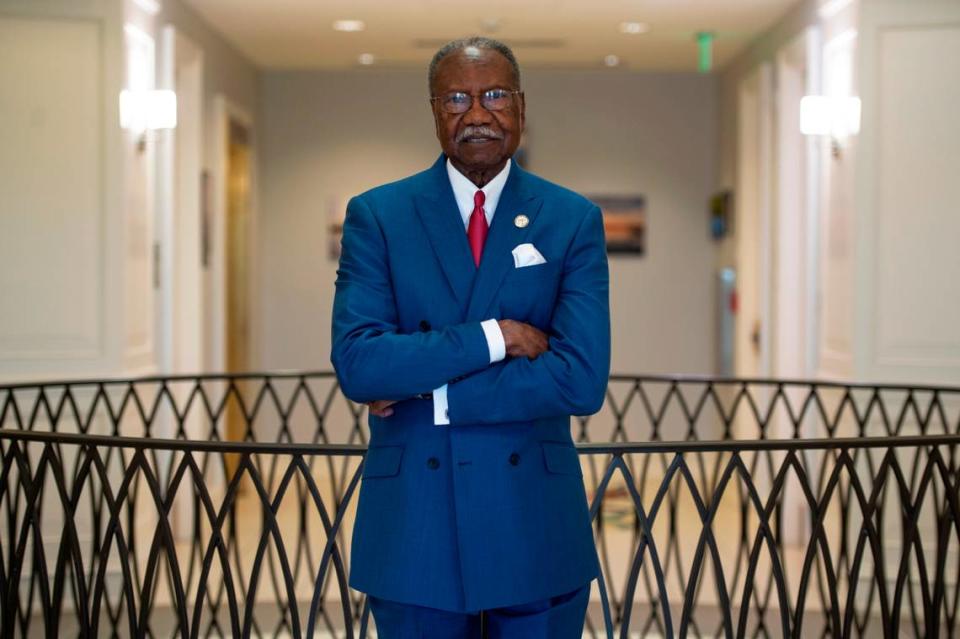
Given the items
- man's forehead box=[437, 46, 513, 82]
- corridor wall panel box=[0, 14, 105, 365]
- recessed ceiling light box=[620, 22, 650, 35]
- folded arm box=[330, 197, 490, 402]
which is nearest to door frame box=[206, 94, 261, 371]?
Result: corridor wall panel box=[0, 14, 105, 365]

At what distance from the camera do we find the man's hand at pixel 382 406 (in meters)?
2.06

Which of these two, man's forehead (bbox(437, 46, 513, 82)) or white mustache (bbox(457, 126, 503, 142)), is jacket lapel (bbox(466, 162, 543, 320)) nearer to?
white mustache (bbox(457, 126, 503, 142))

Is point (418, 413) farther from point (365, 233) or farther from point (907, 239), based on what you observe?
point (907, 239)

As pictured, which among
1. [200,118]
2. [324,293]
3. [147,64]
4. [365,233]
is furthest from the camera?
[324,293]

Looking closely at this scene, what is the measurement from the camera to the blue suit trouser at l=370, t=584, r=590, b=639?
6.61 feet

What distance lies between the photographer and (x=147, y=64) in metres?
5.75

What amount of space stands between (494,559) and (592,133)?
23.3 feet

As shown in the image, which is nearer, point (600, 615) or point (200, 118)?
point (600, 615)

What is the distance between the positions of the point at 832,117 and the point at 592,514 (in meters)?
3.88

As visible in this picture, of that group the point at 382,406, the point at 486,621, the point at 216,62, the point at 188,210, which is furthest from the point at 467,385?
the point at 216,62

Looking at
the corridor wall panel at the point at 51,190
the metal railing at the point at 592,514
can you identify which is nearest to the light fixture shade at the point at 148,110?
the corridor wall panel at the point at 51,190

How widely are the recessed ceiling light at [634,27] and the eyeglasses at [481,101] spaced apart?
4977 millimetres

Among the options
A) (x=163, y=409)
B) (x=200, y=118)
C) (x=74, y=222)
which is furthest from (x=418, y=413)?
(x=200, y=118)

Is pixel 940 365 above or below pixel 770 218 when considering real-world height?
below
